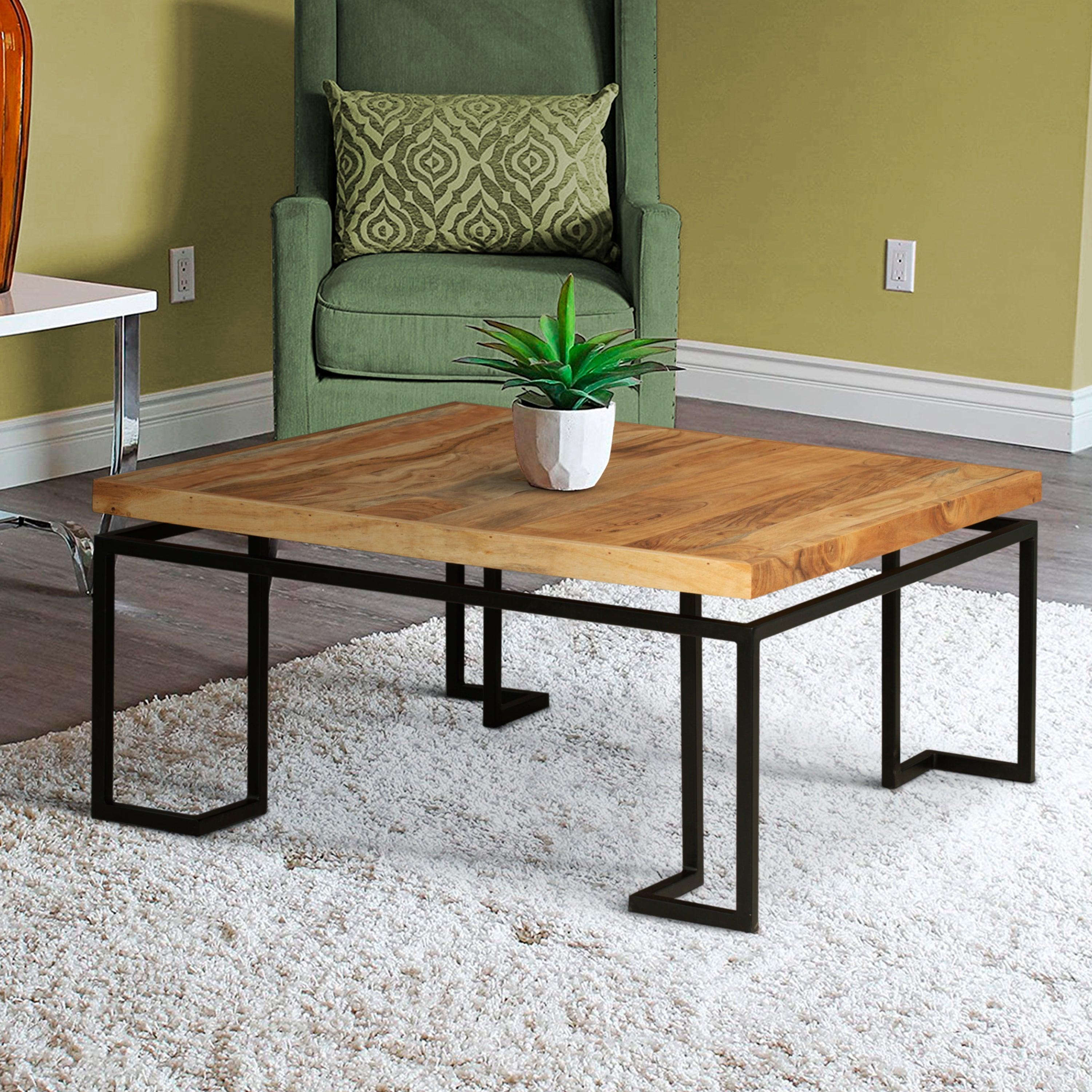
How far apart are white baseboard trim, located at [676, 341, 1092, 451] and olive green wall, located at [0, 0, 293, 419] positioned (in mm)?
1212

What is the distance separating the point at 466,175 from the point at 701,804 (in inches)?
79.2

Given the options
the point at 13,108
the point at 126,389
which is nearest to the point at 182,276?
the point at 126,389

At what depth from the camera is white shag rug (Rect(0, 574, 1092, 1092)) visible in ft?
4.84

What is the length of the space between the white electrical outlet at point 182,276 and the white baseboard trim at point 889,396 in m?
1.36

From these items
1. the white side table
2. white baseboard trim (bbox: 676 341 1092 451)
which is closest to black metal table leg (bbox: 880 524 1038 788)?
the white side table

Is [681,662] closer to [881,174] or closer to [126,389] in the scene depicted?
Answer: [126,389]

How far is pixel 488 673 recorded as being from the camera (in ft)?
7.31

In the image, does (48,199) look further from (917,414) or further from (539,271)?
(917,414)

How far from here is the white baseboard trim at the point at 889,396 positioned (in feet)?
13.3

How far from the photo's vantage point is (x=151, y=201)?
3.85 m

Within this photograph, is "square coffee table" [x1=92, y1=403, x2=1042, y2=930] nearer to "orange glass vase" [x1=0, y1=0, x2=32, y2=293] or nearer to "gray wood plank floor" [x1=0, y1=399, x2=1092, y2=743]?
"gray wood plank floor" [x1=0, y1=399, x2=1092, y2=743]

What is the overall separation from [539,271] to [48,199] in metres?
1.08

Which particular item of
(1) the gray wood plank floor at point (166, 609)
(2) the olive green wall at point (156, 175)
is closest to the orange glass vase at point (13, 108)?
(1) the gray wood plank floor at point (166, 609)

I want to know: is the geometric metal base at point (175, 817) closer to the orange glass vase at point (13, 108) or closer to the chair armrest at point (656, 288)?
the orange glass vase at point (13, 108)
